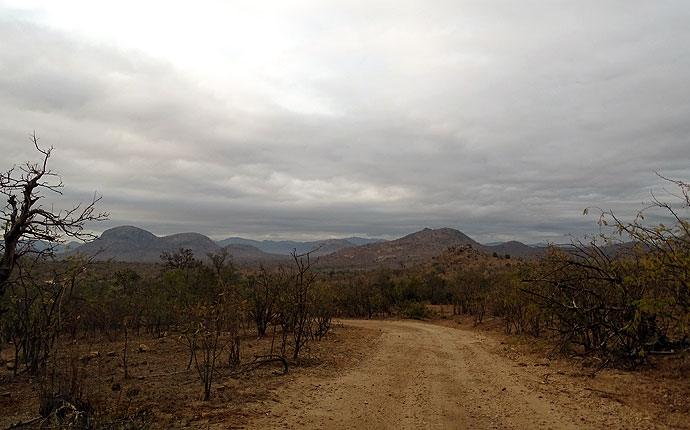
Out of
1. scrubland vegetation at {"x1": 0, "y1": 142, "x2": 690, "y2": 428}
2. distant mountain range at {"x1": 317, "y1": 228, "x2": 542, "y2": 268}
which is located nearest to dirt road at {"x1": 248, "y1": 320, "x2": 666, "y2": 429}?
scrubland vegetation at {"x1": 0, "y1": 142, "x2": 690, "y2": 428}

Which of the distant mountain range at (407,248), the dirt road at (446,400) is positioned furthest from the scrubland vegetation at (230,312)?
the distant mountain range at (407,248)

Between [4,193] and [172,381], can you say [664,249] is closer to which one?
[172,381]

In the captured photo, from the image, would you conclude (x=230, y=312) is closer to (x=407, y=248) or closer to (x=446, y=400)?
(x=446, y=400)

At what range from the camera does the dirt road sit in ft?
26.3

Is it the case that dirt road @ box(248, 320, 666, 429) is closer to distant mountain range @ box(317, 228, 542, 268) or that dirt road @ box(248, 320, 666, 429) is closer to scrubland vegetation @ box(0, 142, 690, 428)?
scrubland vegetation @ box(0, 142, 690, 428)

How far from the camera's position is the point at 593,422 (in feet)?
26.1

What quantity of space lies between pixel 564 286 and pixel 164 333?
16.9 m

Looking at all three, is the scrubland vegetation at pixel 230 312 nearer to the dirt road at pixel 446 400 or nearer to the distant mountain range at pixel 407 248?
the dirt road at pixel 446 400

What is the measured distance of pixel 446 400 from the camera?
945cm

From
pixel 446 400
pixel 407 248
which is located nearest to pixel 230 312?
pixel 446 400

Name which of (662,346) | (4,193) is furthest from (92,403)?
(662,346)

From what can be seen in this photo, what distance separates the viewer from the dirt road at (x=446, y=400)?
8.03m

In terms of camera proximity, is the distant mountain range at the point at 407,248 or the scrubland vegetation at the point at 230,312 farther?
the distant mountain range at the point at 407,248

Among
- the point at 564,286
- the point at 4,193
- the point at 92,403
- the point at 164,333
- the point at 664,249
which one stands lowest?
the point at 164,333
